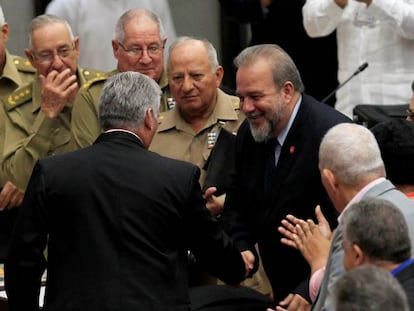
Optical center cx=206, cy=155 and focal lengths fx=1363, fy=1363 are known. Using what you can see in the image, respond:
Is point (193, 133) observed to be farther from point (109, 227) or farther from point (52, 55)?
point (109, 227)

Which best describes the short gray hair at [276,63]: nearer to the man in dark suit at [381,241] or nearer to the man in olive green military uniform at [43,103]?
the man in olive green military uniform at [43,103]

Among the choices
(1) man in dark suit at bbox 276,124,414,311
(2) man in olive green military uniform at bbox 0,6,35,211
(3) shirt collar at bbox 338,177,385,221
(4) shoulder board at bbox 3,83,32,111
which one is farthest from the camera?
(2) man in olive green military uniform at bbox 0,6,35,211

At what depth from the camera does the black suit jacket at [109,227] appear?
19.4 feet

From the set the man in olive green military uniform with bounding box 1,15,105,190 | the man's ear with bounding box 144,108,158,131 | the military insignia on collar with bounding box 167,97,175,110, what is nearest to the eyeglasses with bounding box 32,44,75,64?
the man in olive green military uniform with bounding box 1,15,105,190

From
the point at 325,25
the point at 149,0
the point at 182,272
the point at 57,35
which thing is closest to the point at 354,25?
the point at 325,25

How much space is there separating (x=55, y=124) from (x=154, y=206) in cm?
193

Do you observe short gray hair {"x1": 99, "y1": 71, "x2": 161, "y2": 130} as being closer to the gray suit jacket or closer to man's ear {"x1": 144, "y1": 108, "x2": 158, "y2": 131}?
man's ear {"x1": 144, "y1": 108, "x2": 158, "y2": 131}

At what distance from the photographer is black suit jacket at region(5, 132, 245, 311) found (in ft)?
19.4

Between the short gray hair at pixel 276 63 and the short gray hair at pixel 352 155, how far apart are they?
42.8 inches

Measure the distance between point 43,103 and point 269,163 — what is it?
148 centimetres

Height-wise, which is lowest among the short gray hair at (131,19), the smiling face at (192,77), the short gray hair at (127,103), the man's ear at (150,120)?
the smiling face at (192,77)

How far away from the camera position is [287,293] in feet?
22.6

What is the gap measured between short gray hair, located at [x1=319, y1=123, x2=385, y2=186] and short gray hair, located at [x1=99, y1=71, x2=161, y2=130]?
2.71 ft

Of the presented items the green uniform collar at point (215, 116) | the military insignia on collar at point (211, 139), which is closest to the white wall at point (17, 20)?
the green uniform collar at point (215, 116)
